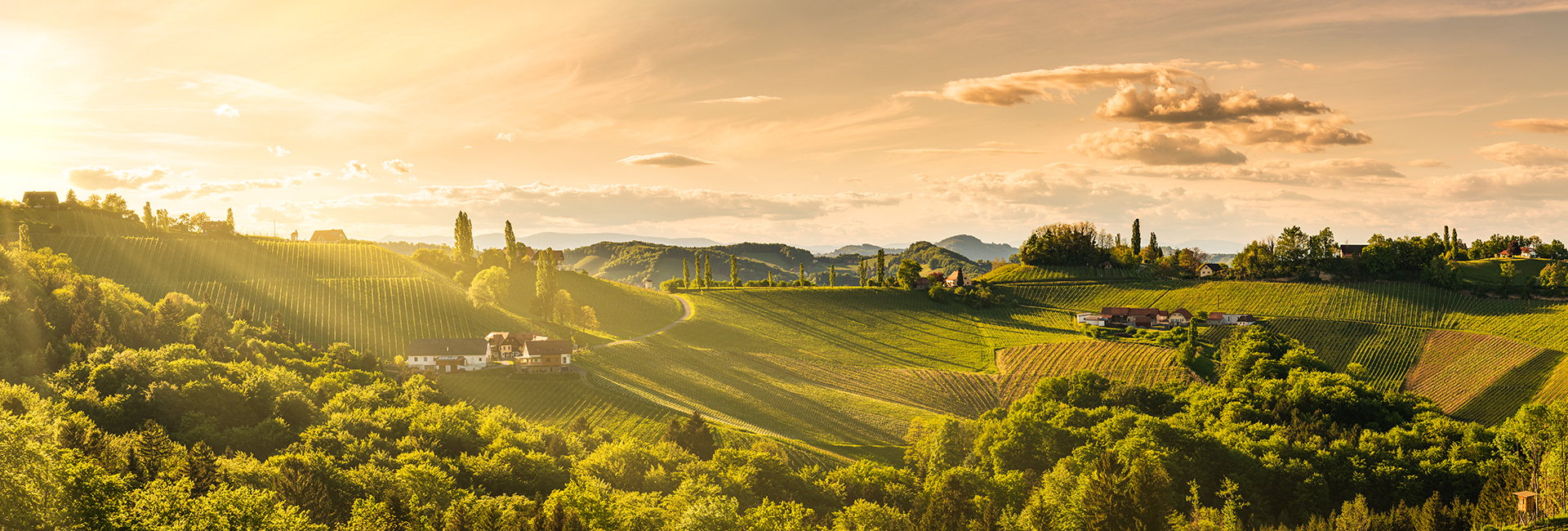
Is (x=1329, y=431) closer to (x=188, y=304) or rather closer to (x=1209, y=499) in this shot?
(x=1209, y=499)

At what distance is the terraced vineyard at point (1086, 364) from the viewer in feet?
287

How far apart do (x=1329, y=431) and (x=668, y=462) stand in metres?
51.0

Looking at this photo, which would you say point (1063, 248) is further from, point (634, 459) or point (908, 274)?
point (634, 459)

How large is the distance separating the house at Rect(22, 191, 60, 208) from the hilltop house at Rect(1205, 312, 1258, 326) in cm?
19622

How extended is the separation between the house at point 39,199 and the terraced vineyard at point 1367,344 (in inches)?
7889

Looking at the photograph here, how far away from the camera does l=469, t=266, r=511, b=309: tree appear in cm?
11019

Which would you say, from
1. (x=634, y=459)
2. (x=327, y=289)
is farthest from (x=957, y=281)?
(x=327, y=289)

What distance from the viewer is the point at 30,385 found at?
1802 inches

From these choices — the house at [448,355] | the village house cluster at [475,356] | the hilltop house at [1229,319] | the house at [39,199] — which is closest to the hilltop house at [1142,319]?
the hilltop house at [1229,319]

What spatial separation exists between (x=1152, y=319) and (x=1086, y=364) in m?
31.6

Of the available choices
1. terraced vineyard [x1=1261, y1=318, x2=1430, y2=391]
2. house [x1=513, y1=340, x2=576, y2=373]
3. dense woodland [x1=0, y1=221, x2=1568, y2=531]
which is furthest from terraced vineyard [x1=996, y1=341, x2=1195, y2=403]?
house [x1=513, y1=340, x2=576, y2=373]

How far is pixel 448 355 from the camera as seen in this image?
8531 centimetres

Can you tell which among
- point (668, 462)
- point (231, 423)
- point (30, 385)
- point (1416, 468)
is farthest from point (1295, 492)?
point (30, 385)

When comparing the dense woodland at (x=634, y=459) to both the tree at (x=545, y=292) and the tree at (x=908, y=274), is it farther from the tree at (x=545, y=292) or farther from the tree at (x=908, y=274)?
the tree at (x=908, y=274)
